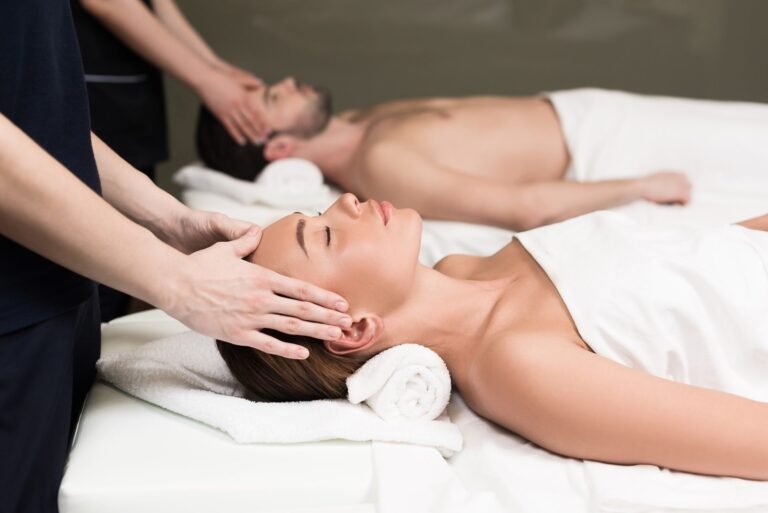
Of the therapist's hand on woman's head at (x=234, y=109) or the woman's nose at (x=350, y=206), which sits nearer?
the woman's nose at (x=350, y=206)

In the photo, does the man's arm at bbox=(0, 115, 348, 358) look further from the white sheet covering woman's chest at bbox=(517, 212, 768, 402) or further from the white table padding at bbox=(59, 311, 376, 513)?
the white sheet covering woman's chest at bbox=(517, 212, 768, 402)

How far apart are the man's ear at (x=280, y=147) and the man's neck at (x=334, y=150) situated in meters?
0.03

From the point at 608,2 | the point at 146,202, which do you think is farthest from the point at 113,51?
the point at 608,2

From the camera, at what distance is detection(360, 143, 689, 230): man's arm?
2059mm

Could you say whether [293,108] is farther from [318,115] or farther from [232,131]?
[232,131]

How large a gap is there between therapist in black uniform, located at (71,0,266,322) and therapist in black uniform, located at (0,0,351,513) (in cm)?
98

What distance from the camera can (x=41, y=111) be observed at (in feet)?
3.74

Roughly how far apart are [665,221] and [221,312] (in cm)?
119

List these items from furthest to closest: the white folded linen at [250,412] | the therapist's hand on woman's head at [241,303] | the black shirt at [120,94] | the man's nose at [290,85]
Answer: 1. the man's nose at [290,85]
2. the black shirt at [120,94]
3. the white folded linen at [250,412]
4. the therapist's hand on woman's head at [241,303]

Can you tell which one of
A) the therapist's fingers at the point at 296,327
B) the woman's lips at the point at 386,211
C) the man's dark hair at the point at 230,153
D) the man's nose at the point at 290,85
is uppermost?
the woman's lips at the point at 386,211

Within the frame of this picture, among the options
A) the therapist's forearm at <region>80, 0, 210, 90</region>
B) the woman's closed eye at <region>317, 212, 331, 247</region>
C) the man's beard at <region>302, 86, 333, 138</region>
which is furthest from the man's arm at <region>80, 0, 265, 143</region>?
the woman's closed eye at <region>317, 212, 331, 247</region>

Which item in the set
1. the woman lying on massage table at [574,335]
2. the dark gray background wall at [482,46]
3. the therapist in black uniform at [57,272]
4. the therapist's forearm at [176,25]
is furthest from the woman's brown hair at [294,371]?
the dark gray background wall at [482,46]

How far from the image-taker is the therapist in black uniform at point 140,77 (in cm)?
215

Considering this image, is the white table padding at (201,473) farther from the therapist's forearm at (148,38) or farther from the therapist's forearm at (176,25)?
the therapist's forearm at (176,25)
